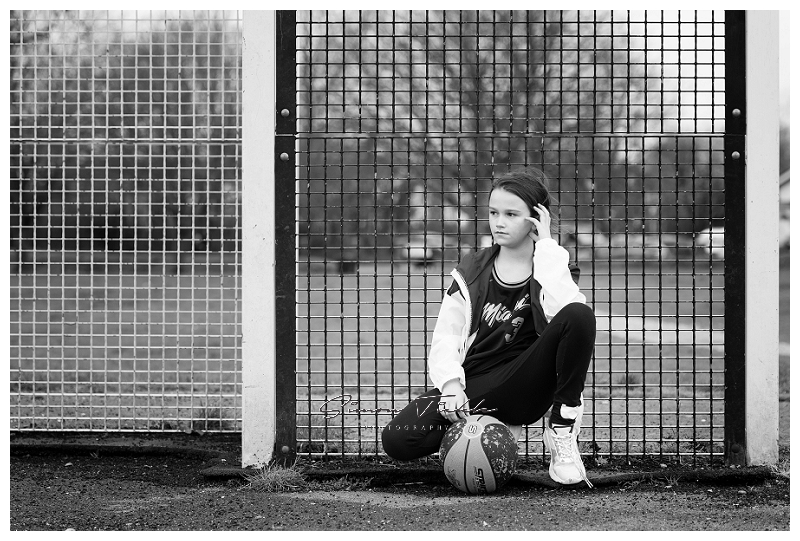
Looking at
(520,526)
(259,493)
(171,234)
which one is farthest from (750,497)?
(171,234)

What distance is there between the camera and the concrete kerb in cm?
385

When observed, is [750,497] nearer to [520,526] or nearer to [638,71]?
[520,526]

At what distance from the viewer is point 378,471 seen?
397 centimetres

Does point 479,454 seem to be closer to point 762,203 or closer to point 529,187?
point 529,187

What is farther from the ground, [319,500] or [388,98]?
[388,98]

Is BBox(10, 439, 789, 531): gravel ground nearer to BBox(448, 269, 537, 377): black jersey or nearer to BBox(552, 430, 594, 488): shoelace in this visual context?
BBox(552, 430, 594, 488): shoelace

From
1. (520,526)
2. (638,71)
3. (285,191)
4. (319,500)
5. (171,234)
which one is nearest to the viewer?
(520,526)

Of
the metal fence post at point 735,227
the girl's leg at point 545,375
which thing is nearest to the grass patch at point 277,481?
the girl's leg at point 545,375

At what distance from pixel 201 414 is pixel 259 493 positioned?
1716mm

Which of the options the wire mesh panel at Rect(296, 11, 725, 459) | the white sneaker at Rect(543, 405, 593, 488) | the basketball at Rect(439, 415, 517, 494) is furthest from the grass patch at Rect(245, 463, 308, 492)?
the white sneaker at Rect(543, 405, 593, 488)

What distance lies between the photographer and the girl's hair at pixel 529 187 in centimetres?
373

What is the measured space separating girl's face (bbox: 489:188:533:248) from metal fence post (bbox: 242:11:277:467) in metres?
1.06

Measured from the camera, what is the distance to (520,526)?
317 cm

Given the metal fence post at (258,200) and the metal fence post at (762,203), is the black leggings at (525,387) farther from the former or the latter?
the metal fence post at (762,203)
